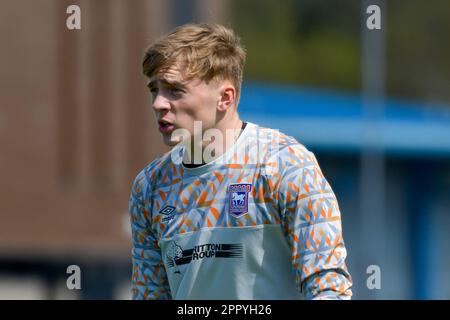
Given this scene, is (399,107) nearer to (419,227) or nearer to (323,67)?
(419,227)

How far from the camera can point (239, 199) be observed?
470 cm

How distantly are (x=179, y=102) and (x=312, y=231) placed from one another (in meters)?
0.79

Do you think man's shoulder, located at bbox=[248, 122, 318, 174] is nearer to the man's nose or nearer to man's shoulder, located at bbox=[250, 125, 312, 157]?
man's shoulder, located at bbox=[250, 125, 312, 157]

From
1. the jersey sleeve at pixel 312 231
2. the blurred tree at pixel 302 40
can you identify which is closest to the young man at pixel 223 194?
the jersey sleeve at pixel 312 231

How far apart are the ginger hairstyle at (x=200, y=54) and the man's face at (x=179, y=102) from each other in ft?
0.10

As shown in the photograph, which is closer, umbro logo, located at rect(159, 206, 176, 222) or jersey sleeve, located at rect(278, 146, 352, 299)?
jersey sleeve, located at rect(278, 146, 352, 299)

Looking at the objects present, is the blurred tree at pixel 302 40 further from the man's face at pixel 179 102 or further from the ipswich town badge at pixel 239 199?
the ipswich town badge at pixel 239 199

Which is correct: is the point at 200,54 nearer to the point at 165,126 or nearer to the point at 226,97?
the point at 226,97

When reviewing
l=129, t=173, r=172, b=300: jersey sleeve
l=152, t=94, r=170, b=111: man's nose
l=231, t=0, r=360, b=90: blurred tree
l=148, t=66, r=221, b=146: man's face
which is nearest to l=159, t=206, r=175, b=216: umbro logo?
l=129, t=173, r=172, b=300: jersey sleeve

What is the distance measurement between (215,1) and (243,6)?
18038 mm

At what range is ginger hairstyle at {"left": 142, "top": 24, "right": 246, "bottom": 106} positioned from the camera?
477 centimetres

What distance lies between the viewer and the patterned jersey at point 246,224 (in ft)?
14.8
